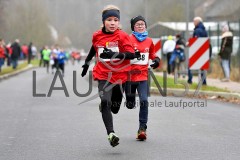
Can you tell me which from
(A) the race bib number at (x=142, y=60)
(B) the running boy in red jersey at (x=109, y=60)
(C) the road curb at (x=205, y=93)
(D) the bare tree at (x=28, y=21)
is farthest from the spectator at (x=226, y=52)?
(D) the bare tree at (x=28, y=21)

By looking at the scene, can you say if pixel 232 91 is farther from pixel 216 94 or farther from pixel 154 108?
pixel 154 108

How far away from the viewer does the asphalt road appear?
820 centimetres

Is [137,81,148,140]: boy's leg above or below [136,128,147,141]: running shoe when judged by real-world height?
above

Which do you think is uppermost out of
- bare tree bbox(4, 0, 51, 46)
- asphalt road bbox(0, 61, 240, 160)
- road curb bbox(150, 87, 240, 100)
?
bare tree bbox(4, 0, 51, 46)

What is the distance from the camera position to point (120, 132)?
10180 mm

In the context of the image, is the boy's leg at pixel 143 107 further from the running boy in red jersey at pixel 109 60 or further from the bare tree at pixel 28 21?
the bare tree at pixel 28 21

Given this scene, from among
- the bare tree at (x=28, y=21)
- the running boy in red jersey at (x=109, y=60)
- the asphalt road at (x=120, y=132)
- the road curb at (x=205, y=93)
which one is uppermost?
the bare tree at (x=28, y=21)

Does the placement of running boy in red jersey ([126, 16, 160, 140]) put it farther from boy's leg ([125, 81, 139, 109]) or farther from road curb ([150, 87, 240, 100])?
road curb ([150, 87, 240, 100])

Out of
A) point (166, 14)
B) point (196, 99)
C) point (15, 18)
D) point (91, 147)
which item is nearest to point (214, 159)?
point (91, 147)

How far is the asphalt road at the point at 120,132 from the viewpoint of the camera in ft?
26.9

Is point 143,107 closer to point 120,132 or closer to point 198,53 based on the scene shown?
point 120,132

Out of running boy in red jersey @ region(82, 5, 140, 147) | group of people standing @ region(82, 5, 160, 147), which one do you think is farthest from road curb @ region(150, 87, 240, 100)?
running boy in red jersey @ region(82, 5, 140, 147)

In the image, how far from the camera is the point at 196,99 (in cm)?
1619

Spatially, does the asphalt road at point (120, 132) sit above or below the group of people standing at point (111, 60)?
below
